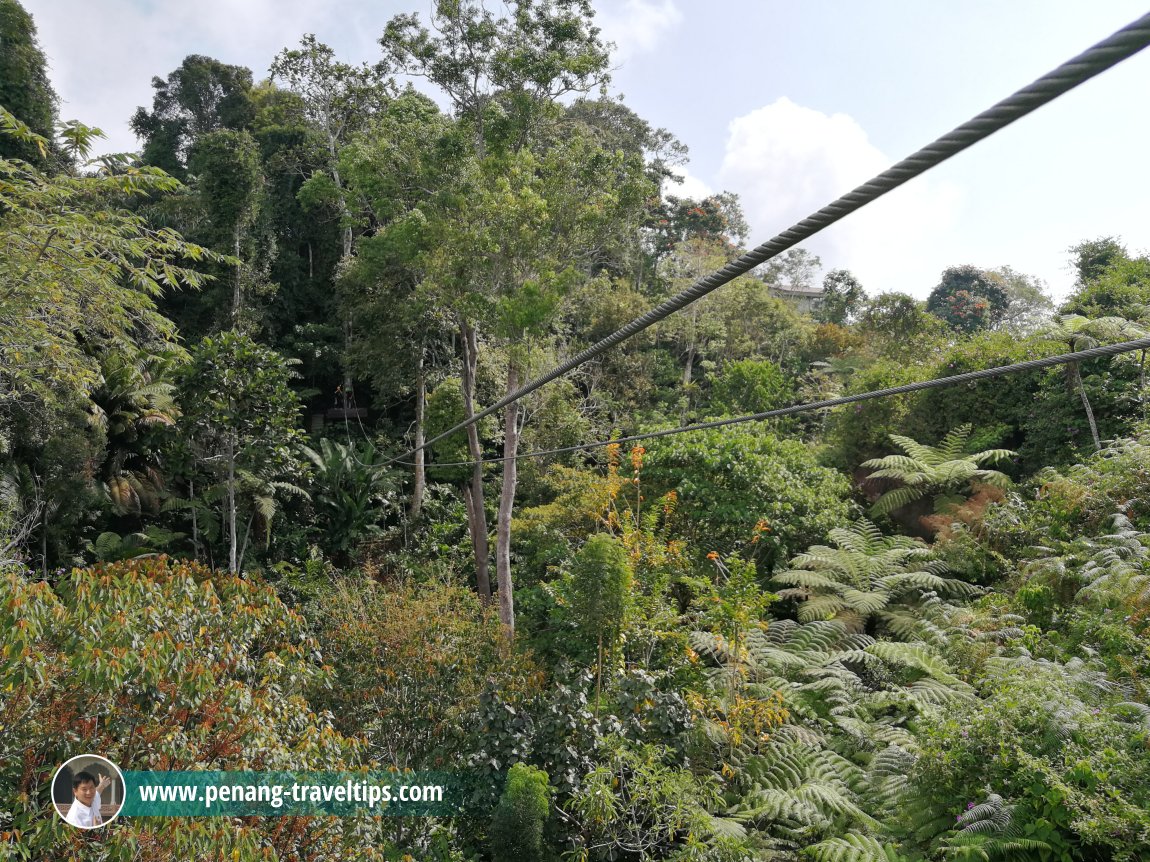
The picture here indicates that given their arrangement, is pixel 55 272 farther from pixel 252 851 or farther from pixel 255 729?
pixel 252 851

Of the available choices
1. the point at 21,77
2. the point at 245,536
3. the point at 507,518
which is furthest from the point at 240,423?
the point at 21,77

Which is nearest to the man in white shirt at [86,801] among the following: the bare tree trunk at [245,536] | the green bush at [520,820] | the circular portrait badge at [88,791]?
the circular portrait badge at [88,791]

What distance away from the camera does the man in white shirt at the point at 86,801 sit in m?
2.56

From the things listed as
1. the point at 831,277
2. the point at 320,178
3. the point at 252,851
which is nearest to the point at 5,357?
the point at 252,851

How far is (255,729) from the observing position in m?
3.22

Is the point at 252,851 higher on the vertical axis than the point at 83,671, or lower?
lower

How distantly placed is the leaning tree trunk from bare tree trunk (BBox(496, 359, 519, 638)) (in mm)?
6830

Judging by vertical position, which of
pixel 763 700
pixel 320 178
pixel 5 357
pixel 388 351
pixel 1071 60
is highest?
pixel 320 178

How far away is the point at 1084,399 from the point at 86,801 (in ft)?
33.6

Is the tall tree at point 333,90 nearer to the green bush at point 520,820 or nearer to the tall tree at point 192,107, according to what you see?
the tall tree at point 192,107

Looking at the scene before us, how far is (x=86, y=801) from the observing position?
265 cm

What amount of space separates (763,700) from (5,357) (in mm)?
7281

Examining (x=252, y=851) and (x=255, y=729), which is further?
(x=255, y=729)

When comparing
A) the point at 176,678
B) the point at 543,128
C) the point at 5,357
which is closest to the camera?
the point at 176,678
